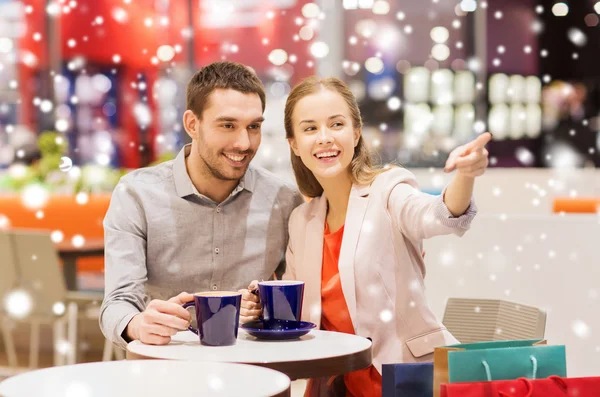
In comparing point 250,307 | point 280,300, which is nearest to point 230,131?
point 250,307

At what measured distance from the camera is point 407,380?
1.60 meters

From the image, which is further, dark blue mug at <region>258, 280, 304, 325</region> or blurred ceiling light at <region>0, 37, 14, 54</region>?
blurred ceiling light at <region>0, 37, 14, 54</region>

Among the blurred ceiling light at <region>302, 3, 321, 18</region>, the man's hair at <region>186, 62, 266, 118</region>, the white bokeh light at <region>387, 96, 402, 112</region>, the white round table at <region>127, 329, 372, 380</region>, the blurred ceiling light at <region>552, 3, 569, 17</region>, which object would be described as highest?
the blurred ceiling light at <region>552, 3, 569, 17</region>

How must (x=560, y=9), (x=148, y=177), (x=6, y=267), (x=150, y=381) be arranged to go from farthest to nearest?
1. (x=560, y=9)
2. (x=6, y=267)
3. (x=148, y=177)
4. (x=150, y=381)

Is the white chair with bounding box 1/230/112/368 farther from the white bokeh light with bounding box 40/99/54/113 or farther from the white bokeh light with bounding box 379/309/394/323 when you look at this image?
the white bokeh light with bounding box 40/99/54/113

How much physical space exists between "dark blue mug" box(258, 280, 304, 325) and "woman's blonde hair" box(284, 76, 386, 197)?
499mm

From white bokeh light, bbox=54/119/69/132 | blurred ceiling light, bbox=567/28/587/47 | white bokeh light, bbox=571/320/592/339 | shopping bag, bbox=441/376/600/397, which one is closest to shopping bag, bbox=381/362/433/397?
shopping bag, bbox=441/376/600/397

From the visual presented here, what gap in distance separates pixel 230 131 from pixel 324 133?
27 centimetres

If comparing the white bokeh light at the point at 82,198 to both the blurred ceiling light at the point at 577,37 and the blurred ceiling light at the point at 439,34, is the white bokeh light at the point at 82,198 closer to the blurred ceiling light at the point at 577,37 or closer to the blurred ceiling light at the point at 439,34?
the blurred ceiling light at the point at 439,34

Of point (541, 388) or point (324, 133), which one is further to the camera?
point (324, 133)

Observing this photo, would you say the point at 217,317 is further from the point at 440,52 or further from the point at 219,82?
the point at 440,52

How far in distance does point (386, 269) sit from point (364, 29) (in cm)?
580

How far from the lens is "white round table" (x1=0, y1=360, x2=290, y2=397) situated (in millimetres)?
1150

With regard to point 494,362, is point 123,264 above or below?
above
